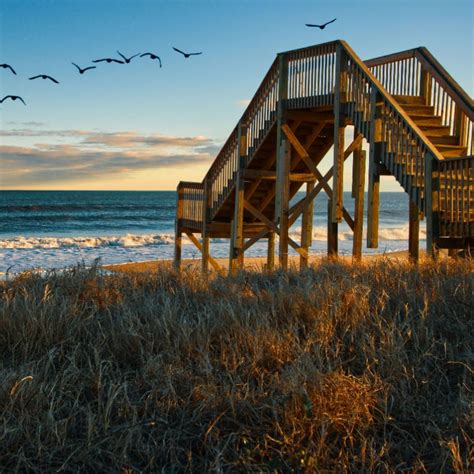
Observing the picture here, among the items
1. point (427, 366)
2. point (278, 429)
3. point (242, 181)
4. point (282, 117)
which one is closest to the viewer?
point (278, 429)

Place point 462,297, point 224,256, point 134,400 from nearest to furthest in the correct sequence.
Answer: point 134,400 → point 462,297 → point 224,256

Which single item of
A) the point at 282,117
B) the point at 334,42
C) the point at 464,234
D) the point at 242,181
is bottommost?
the point at 464,234

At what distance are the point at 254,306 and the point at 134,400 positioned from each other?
1.96 metres

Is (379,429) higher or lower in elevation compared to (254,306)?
lower

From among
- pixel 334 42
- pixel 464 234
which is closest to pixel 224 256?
pixel 334 42

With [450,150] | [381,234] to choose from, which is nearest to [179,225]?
[450,150]

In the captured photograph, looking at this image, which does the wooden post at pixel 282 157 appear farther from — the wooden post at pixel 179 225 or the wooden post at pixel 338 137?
the wooden post at pixel 179 225

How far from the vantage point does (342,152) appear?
12.8 metres

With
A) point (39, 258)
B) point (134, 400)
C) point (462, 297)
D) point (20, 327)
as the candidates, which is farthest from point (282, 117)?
point (39, 258)

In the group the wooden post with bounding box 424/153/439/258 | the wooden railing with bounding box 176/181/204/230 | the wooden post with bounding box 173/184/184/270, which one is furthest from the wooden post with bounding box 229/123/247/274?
the wooden post with bounding box 424/153/439/258

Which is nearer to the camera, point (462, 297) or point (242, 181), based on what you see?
point (462, 297)

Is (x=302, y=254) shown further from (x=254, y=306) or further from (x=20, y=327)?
(x=20, y=327)

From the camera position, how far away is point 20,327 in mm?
5242

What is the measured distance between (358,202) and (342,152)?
1.00 meters
